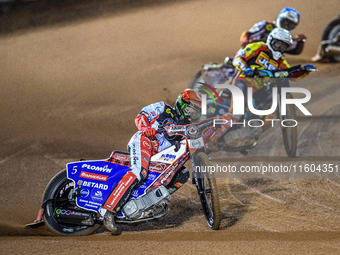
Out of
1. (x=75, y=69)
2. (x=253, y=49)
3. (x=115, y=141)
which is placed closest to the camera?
(x=253, y=49)

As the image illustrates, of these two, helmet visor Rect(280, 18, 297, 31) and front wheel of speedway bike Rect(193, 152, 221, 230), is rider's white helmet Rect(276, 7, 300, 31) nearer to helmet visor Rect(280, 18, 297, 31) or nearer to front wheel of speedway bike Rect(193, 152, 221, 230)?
helmet visor Rect(280, 18, 297, 31)

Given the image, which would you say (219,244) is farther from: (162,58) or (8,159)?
(162,58)

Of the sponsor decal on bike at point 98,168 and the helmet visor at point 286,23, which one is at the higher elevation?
the helmet visor at point 286,23

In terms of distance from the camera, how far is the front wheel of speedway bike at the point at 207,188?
7513mm

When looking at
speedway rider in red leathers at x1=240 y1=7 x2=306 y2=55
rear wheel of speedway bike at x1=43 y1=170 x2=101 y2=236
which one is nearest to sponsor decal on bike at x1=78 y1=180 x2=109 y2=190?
rear wheel of speedway bike at x1=43 y1=170 x2=101 y2=236

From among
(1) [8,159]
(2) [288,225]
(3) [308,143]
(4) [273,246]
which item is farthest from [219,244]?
(1) [8,159]

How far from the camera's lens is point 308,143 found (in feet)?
39.3

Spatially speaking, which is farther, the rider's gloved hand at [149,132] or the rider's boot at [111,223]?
the rider's boot at [111,223]

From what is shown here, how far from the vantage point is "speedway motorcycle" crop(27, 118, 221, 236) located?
7.80 meters

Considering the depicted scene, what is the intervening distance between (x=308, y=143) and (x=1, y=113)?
8.08 meters

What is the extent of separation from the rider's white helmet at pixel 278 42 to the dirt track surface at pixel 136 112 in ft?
6.79

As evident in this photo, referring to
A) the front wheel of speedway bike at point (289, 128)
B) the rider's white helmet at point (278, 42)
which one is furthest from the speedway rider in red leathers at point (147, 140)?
the rider's white helmet at point (278, 42)

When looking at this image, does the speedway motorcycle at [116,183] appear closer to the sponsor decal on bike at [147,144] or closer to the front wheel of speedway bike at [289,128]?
the sponsor decal on bike at [147,144]

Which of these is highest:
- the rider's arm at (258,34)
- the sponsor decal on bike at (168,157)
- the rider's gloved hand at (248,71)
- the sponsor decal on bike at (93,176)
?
the rider's arm at (258,34)
